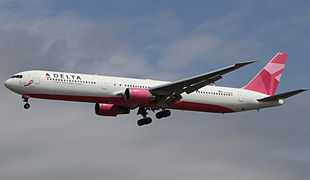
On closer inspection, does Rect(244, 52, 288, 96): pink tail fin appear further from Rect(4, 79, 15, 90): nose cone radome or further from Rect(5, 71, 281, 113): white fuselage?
Rect(4, 79, 15, 90): nose cone radome

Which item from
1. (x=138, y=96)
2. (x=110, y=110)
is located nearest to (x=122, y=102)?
(x=138, y=96)

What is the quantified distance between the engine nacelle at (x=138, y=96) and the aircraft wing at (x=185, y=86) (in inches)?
22.9

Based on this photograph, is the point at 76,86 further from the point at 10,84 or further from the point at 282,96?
the point at 282,96

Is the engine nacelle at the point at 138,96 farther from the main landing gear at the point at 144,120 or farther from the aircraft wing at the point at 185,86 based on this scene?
the main landing gear at the point at 144,120

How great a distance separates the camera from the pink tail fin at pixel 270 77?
104 metres

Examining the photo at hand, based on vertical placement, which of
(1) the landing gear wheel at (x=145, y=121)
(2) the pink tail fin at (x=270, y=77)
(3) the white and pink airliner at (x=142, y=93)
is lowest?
(1) the landing gear wheel at (x=145, y=121)

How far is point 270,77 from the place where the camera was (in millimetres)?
106188

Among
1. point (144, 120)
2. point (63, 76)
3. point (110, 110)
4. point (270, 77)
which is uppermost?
point (270, 77)

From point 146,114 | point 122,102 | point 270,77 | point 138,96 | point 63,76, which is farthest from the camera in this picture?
point 270,77

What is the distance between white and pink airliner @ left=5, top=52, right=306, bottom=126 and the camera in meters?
89.9

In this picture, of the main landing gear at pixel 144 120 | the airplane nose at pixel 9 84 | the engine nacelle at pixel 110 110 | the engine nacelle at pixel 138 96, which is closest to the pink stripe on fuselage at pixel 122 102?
the engine nacelle at pixel 138 96

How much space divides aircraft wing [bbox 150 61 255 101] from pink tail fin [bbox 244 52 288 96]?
12.1m

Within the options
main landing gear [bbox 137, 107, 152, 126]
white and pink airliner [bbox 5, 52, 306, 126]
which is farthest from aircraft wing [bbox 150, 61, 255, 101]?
main landing gear [bbox 137, 107, 152, 126]

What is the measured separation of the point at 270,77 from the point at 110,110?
1899cm
